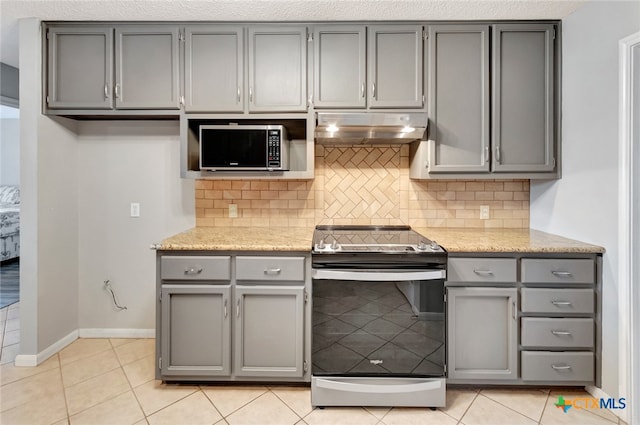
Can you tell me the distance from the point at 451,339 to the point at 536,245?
76 centimetres

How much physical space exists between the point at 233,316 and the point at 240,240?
466mm

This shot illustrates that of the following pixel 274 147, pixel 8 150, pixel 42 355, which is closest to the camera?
pixel 274 147

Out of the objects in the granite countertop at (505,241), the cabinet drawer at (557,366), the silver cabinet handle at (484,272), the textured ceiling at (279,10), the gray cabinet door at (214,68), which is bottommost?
the cabinet drawer at (557,366)

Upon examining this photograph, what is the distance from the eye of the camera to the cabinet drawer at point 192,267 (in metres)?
1.91

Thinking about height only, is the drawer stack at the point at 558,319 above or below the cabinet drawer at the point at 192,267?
below

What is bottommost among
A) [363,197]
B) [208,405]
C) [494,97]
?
[208,405]

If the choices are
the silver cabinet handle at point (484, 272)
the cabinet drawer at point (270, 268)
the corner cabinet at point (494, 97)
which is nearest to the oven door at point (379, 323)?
the cabinet drawer at point (270, 268)

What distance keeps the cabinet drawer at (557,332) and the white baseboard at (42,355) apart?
3.23 meters

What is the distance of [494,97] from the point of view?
Answer: 7.28ft

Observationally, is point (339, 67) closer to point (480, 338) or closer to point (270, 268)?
point (270, 268)

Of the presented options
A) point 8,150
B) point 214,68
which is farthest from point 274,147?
point 8,150

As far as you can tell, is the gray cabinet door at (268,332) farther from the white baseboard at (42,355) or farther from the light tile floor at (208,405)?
the white baseboard at (42,355)

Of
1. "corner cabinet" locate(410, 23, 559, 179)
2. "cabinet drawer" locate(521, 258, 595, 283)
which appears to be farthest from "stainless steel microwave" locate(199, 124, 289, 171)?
"cabinet drawer" locate(521, 258, 595, 283)

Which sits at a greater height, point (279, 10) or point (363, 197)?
point (279, 10)
